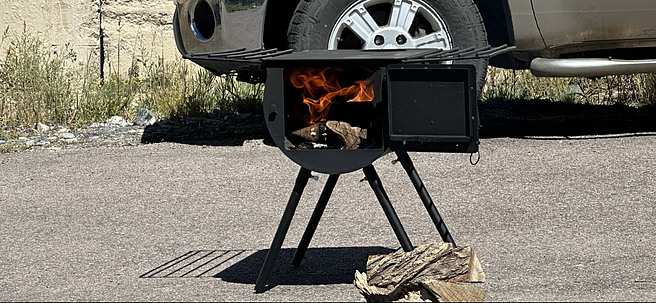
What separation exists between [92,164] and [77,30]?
4328mm

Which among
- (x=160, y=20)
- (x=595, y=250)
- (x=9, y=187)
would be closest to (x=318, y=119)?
(x=595, y=250)

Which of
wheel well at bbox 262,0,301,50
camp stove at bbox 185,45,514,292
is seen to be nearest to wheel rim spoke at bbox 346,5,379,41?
wheel well at bbox 262,0,301,50

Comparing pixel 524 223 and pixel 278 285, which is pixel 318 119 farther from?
pixel 524 223

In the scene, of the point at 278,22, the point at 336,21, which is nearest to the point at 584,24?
the point at 336,21

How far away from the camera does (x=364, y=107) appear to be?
15.6 feet

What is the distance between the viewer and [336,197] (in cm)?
654

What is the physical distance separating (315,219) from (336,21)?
9.79 feet

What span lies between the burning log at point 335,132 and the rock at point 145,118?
15.4 feet

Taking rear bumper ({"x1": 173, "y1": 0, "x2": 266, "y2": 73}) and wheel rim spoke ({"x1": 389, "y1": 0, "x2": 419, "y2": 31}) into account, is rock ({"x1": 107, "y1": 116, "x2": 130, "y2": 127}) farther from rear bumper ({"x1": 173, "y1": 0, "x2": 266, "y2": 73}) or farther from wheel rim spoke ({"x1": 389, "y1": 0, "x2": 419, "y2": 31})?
wheel rim spoke ({"x1": 389, "y1": 0, "x2": 419, "y2": 31})

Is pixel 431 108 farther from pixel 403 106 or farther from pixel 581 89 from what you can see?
pixel 581 89

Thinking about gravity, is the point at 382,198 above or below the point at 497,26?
below

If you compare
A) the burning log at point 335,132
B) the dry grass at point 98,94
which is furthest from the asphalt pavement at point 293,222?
the dry grass at point 98,94

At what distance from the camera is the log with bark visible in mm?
4230

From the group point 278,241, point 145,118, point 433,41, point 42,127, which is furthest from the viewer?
point 145,118
